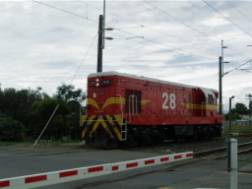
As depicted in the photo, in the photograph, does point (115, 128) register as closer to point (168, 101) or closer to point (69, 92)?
point (168, 101)

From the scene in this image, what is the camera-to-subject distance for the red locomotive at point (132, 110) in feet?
72.2

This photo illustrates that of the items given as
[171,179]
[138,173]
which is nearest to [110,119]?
[138,173]

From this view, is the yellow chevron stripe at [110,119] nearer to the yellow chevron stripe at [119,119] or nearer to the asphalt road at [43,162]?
the yellow chevron stripe at [119,119]

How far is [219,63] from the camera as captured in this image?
151 ft

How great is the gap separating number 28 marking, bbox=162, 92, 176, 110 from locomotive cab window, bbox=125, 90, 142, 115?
2538 millimetres

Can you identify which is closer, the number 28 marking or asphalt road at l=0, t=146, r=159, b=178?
asphalt road at l=0, t=146, r=159, b=178

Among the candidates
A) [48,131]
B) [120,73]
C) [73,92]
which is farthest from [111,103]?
[73,92]

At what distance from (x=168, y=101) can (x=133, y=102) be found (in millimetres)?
3679

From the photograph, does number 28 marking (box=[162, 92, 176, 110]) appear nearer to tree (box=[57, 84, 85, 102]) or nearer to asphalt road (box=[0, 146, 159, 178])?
asphalt road (box=[0, 146, 159, 178])

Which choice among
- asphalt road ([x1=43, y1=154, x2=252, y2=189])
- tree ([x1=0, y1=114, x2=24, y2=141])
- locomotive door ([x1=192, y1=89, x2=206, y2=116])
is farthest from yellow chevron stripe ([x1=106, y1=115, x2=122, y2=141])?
tree ([x1=0, y1=114, x2=24, y2=141])

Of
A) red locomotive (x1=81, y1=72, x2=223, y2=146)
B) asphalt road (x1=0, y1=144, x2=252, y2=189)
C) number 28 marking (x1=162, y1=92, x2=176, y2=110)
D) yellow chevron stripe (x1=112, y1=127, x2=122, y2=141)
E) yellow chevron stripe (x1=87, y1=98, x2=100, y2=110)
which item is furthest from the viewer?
number 28 marking (x1=162, y1=92, x2=176, y2=110)

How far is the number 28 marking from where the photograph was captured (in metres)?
25.6

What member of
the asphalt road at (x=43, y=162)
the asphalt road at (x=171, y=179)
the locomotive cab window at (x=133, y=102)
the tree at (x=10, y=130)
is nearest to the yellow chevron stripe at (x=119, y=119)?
the locomotive cab window at (x=133, y=102)

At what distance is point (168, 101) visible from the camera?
2605 cm
